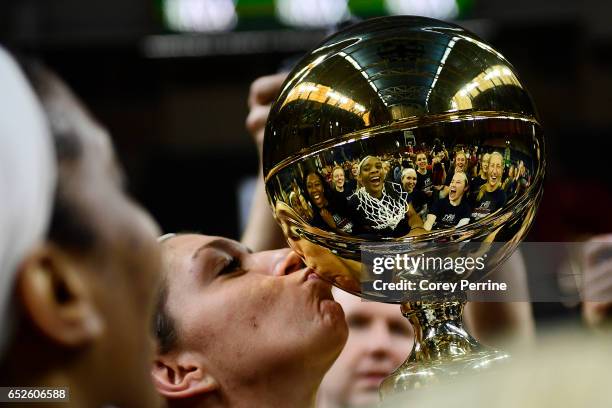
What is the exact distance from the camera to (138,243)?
58 centimetres

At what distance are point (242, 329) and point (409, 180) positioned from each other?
274 mm

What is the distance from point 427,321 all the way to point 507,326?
0.88 ft

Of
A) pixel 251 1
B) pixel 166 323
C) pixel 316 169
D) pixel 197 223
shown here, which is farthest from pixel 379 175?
pixel 251 1

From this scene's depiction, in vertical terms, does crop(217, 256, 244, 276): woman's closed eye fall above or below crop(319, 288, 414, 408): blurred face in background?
above

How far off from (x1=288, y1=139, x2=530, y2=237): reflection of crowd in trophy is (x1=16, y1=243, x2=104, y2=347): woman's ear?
185mm

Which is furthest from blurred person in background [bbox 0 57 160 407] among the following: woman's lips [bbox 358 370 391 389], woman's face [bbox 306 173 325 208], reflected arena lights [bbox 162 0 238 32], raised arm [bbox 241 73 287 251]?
reflected arena lights [bbox 162 0 238 32]

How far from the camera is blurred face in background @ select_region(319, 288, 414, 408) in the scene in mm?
1070

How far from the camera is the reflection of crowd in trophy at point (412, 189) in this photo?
0.63 meters

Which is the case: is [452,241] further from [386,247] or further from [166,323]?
[166,323]

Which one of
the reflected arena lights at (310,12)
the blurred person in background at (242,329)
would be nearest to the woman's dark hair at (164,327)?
the blurred person in background at (242,329)

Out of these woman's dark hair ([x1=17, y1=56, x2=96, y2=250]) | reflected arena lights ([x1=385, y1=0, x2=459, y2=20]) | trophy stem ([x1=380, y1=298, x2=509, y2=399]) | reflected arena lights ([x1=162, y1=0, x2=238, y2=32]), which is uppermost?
reflected arena lights ([x1=162, y1=0, x2=238, y2=32])

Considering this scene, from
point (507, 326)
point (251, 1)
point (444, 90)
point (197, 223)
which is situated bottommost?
point (197, 223)

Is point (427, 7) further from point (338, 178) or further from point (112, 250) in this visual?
point (112, 250)

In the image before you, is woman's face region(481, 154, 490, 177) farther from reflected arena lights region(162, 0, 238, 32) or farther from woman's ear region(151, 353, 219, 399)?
reflected arena lights region(162, 0, 238, 32)
